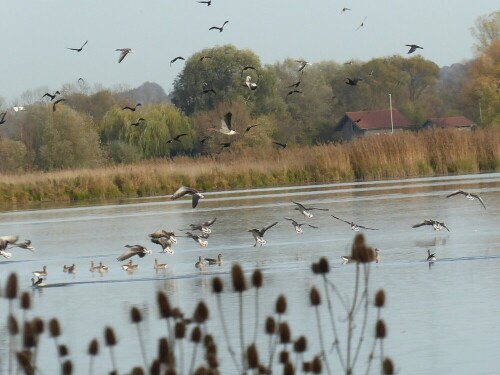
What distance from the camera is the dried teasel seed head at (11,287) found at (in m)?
5.16

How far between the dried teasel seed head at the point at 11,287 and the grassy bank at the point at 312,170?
3527 cm

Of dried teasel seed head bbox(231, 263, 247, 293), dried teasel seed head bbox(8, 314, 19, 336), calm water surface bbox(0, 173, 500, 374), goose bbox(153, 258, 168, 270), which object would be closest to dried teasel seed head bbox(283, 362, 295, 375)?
dried teasel seed head bbox(231, 263, 247, 293)

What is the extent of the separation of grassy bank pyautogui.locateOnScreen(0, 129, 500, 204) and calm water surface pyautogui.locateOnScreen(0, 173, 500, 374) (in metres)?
8.91

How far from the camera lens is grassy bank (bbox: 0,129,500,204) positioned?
40.8 m

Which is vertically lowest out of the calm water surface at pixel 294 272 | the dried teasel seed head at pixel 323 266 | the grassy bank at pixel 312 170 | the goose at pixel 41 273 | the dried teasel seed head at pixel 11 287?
the calm water surface at pixel 294 272

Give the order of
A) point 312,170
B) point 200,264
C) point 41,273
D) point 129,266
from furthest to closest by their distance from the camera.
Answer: point 312,170
point 129,266
point 200,264
point 41,273

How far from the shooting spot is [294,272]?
1541cm

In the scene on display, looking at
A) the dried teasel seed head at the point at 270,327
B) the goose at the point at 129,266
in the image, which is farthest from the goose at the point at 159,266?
the dried teasel seed head at the point at 270,327

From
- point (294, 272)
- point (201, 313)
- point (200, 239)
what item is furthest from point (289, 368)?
point (200, 239)

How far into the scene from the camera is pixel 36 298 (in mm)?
14664

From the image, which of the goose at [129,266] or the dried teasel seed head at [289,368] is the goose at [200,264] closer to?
the goose at [129,266]

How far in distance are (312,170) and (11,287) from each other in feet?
122

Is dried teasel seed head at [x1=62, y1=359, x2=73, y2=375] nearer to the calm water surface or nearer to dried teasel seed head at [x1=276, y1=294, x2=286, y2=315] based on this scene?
dried teasel seed head at [x1=276, y1=294, x2=286, y2=315]

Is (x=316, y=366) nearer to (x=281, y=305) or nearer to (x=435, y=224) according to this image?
(x=281, y=305)
